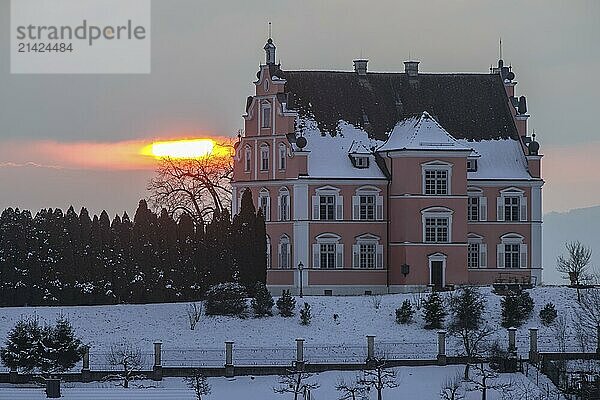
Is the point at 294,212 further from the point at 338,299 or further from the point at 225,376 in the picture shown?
the point at 225,376

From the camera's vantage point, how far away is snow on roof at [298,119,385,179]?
72.1 meters

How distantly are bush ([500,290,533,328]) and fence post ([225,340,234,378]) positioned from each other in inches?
443

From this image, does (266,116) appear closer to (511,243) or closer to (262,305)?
(511,243)

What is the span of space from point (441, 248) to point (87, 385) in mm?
22203

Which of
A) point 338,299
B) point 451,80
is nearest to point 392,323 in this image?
point 338,299

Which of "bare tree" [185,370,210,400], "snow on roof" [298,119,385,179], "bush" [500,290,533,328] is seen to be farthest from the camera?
"snow on roof" [298,119,385,179]

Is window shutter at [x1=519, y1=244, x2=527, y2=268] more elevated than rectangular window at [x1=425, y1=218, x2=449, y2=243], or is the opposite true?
rectangular window at [x1=425, y1=218, x2=449, y2=243]

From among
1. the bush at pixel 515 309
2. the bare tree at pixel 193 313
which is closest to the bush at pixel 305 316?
the bare tree at pixel 193 313

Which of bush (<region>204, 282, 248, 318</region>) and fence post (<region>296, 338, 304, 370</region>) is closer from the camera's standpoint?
fence post (<region>296, 338, 304, 370</region>)

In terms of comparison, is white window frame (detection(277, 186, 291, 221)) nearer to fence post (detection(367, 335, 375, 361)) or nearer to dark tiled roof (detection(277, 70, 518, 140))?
dark tiled roof (detection(277, 70, 518, 140))

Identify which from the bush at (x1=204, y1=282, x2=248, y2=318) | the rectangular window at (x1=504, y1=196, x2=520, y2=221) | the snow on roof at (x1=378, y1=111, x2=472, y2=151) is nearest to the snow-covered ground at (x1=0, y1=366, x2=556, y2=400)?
the bush at (x1=204, y1=282, x2=248, y2=318)

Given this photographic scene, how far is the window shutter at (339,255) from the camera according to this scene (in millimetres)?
71875

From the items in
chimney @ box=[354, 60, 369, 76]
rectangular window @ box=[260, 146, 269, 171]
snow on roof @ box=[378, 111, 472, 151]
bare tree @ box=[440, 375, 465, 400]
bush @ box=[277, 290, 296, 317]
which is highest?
chimney @ box=[354, 60, 369, 76]

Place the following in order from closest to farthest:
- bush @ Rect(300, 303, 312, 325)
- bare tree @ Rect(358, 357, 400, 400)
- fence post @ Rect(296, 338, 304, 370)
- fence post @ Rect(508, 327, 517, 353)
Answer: bare tree @ Rect(358, 357, 400, 400) < fence post @ Rect(296, 338, 304, 370) < fence post @ Rect(508, 327, 517, 353) < bush @ Rect(300, 303, 312, 325)
